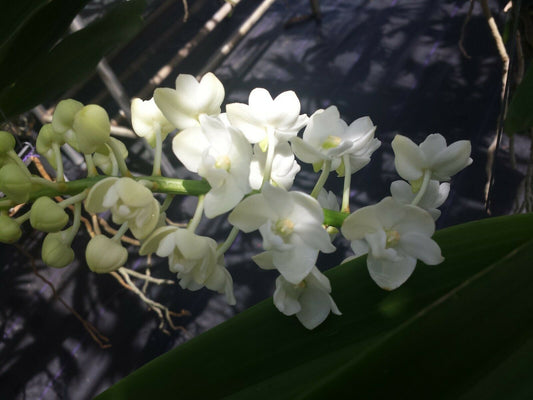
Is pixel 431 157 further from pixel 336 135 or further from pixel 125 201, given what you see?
pixel 125 201

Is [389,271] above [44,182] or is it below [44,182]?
below

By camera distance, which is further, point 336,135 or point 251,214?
point 336,135

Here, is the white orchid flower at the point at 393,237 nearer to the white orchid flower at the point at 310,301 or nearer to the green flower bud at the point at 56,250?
the white orchid flower at the point at 310,301

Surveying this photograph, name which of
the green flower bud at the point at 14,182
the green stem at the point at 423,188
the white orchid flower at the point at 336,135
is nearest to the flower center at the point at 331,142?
the white orchid flower at the point at 336,135

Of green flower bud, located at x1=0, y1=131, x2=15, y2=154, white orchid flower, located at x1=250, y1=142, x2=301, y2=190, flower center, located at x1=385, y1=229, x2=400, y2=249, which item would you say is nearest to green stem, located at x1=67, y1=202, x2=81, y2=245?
green flower bud, located at x1=0, y1=131, x2=15, y2=154

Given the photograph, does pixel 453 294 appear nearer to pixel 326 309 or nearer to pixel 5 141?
pixel 326 309

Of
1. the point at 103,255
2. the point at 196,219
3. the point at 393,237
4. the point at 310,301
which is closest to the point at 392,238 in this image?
the point at 393,237
